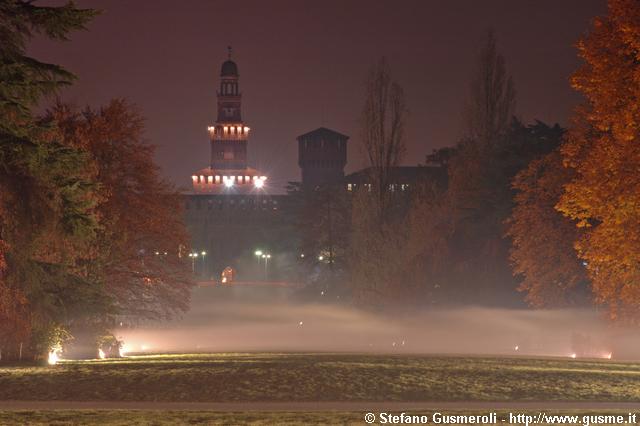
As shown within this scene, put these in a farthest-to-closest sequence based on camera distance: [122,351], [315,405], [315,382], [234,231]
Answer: [234,231]
[122,351]
[315,382]
[315,405]

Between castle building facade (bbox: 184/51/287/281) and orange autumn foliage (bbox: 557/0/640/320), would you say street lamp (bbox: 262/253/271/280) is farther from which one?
orange autumn foliage (bbox: 557/0/640/320)

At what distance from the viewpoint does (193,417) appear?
1491 cm

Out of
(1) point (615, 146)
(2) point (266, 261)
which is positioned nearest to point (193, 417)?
(1) point (615, 146)

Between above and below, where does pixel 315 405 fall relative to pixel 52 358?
below

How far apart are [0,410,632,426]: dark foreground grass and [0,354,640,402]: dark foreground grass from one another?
1904mm

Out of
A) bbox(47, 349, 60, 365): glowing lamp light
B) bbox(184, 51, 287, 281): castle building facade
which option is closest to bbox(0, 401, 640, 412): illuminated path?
bbox(47, 349, 60, 365): glowing lamp light

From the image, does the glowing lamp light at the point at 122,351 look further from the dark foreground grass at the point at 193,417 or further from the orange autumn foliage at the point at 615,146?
the dark foreground grass at the point at 193,417

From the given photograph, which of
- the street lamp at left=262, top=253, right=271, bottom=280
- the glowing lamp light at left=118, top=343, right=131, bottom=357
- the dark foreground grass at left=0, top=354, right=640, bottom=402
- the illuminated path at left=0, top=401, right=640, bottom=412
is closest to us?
the illuminated path at left=0, top=401, right=640, bottom=412

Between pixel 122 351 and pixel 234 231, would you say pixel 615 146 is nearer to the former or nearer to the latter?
pixel 122 351

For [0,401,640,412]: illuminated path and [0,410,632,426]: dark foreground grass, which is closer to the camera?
[0,410,632,426]: dark foreground grass

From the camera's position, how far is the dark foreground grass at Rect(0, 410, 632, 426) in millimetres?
14354

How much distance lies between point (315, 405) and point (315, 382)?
239cm

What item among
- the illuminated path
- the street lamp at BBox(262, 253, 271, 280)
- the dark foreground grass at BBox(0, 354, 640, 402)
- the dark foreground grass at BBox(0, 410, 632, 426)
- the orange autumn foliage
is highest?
the street lamp at BBox(262, 253, 271, 280)

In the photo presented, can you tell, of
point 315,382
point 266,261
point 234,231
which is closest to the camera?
point 315,382
